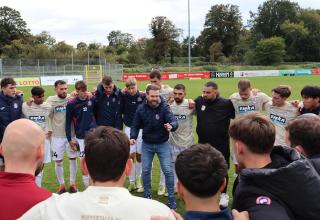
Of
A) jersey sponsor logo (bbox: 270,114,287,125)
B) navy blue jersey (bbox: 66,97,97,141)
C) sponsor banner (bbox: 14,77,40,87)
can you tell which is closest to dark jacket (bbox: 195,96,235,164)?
jersey sponsor logo (bbox: 270,114,287,125)

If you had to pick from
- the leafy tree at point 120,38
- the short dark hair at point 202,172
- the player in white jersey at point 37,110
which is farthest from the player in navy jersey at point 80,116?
the leafy tree at point 120,38

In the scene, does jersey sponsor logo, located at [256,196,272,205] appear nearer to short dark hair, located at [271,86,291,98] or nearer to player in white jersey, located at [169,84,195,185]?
short dark hair, located at [271,86,291,98]

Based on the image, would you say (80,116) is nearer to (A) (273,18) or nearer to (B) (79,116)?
(B) (79,116)

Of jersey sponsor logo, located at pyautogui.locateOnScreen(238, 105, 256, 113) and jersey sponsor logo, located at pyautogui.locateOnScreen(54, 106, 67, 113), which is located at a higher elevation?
jersey sponsor logo, located at pyautogui.locateOnScreen(238, 105, 256, 113)

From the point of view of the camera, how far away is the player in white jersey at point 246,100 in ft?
25.6

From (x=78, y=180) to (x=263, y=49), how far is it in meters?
79.3

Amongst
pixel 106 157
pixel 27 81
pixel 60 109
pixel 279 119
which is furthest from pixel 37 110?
pixel 27 81

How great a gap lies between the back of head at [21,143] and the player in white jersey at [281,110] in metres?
5.83

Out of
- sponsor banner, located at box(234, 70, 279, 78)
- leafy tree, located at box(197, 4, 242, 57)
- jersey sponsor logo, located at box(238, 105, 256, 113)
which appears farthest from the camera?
leafy tree, located at box(197, 4, 242, 57)

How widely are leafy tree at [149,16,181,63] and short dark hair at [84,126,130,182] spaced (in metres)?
96.6

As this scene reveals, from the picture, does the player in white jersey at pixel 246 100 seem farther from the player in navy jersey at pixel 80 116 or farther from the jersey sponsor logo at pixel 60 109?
the jersey sponsor logo at pixel 60 109

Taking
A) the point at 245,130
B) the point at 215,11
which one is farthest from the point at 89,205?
the point at 215,11

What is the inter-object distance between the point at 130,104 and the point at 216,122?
90.5 inches

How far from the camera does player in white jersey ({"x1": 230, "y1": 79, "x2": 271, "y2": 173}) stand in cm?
780
